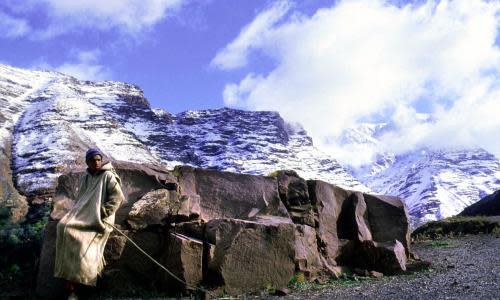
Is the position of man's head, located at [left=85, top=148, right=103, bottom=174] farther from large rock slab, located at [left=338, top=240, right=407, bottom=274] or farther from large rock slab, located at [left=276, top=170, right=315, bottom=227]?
large rock slab, located at [left=338, top=240, right=407, bottom=274]

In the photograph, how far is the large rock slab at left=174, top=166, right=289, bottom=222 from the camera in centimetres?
1251

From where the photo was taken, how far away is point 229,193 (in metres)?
12.9

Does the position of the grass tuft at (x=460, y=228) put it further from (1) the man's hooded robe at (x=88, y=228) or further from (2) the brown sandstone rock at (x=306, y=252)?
(1) the man's hooded robe at (x=88, y=228)

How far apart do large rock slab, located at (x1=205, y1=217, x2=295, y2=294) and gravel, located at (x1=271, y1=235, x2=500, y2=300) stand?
2.28 feet

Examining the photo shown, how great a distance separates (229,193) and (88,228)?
441 centimetres

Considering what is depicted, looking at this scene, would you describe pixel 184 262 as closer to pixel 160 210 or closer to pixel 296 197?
pixel 160 210

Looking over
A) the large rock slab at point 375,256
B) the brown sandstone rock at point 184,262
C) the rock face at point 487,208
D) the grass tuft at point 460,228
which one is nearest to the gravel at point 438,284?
the large rock slab at point 375,256

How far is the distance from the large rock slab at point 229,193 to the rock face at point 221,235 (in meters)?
0.03

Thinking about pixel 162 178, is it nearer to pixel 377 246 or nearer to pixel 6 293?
pixel 6 293

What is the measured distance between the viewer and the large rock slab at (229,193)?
12508 millimetres

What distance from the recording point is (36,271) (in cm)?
1124

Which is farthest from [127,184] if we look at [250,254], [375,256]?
[375,256]

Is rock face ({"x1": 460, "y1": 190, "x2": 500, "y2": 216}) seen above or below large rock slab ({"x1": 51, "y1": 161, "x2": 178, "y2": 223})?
above

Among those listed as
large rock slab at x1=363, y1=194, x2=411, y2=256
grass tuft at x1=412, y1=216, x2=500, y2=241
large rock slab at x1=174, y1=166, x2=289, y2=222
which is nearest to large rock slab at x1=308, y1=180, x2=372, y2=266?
large rock slab at x1=363, y1=194, x2=411, y2=256
